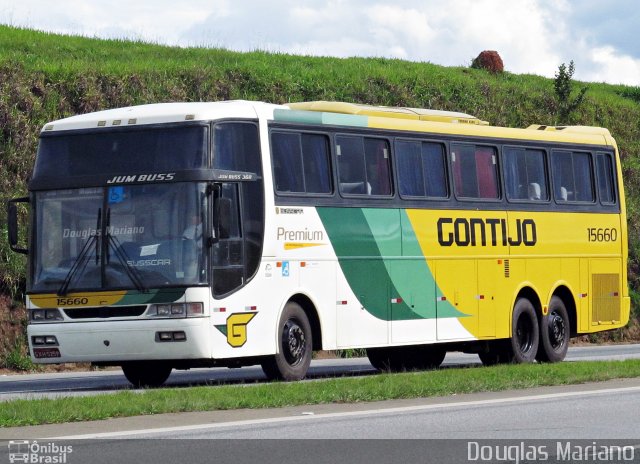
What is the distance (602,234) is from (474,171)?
155 inches

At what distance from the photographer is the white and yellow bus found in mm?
18031

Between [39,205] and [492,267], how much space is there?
26.0ft

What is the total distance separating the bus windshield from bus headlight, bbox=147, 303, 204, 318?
26cm

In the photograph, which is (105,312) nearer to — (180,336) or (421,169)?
(180,336)

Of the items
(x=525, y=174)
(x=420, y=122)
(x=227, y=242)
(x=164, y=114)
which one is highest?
(x=420, y=122)

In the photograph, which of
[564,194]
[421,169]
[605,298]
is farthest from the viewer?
[605,298]

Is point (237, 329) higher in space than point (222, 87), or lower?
lower

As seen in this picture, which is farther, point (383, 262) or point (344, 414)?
point (383, 262)

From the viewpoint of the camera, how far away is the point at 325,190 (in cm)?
2017

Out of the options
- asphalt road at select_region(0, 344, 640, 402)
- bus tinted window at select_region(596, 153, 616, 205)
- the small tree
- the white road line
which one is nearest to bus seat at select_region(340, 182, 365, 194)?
asphalt road at select_region(0, 344, 640, 402)

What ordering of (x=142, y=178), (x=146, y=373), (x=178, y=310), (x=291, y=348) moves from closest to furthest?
(x=178, y=310) < (x=142, y=178) < (x=291, y=348) < (x=146, y=373)

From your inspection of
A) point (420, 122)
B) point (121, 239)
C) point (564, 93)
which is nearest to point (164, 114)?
point (121, 239)

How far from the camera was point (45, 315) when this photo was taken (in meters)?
18.5

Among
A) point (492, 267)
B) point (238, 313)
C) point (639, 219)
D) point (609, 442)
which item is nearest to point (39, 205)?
point (238, 313)
